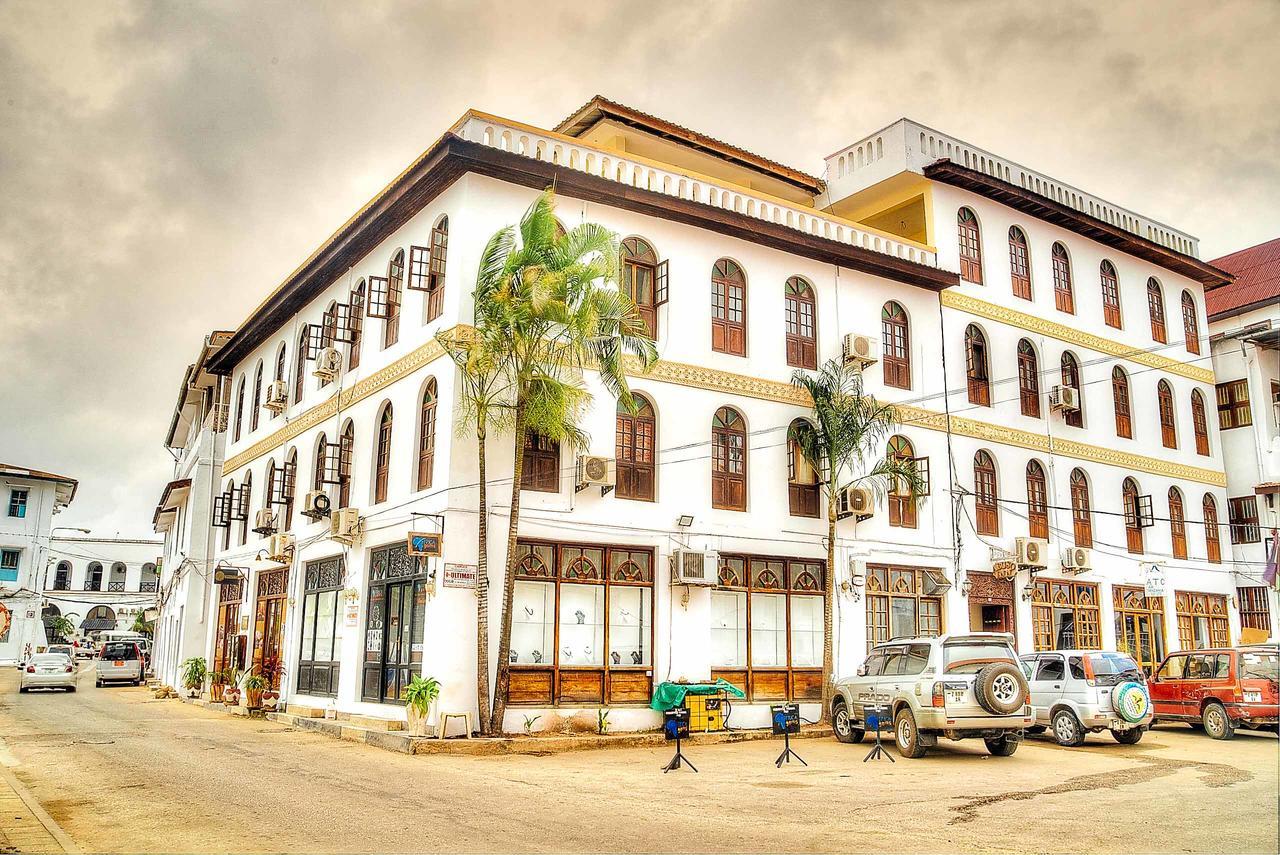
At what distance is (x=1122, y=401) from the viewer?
27875 millimetres

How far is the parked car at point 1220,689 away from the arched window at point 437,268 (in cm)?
1562

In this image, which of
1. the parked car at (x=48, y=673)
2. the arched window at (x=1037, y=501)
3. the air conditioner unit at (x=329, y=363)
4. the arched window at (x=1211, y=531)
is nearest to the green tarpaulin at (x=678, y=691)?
the air conditioner unit at (x=329, y=363)

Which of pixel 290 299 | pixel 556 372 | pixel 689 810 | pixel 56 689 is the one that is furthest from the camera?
pixel 56 689

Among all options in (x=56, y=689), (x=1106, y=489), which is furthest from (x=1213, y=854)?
(x=56, y=689)

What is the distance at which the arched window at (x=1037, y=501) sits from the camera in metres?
25.0

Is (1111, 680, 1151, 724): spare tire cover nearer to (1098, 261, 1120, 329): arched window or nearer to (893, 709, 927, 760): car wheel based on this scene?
(893, 709, 927, 760): car wheel

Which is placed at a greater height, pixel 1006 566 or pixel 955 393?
pixel 955 393

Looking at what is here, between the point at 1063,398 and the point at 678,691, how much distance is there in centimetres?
1348

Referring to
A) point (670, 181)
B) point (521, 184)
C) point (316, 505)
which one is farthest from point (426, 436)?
point (670, 181)

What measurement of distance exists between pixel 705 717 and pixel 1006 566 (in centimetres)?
920

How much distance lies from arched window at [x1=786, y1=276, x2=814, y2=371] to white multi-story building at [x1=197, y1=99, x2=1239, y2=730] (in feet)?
0.23

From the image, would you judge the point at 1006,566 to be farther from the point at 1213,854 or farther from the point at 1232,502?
the point at 1213,854

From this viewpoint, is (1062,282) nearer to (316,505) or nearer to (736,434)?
(736,434)

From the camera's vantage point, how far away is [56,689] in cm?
3353
